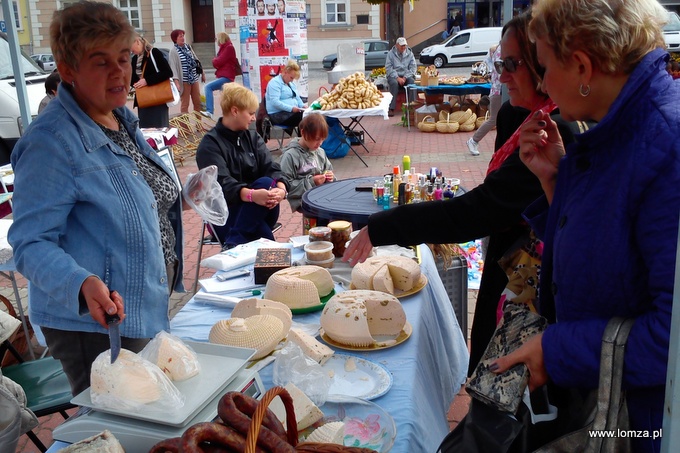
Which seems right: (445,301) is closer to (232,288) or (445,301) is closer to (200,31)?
(232,288)

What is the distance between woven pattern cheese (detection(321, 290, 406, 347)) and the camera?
6.84 ft

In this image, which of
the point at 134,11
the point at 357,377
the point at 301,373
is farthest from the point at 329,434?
the point at 134,11

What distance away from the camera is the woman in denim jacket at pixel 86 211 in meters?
1.84

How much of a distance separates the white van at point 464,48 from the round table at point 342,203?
76.2ft

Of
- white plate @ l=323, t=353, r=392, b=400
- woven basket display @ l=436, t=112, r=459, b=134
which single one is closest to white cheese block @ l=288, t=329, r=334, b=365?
white plate @ l=323, t=353, r=392, b=400

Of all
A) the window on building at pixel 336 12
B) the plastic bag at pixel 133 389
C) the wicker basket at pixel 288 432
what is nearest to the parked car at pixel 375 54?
the window on building at pixel 336 12

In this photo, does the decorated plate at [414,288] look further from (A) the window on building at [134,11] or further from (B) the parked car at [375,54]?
(A) the window on building at [134,11]

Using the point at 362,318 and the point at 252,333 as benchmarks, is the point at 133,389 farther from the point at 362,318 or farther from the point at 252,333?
the point at 362,318

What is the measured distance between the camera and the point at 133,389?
4.80 ft

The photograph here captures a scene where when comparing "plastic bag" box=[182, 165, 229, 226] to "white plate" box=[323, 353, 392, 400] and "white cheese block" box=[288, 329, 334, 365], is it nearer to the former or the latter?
"white cheese block" box=[288, 329, 334, 365]

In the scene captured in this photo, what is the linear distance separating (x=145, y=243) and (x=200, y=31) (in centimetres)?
3380

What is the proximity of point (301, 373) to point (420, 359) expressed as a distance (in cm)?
51

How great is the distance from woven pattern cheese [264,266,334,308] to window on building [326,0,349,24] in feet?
105

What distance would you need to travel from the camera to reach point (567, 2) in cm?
138
